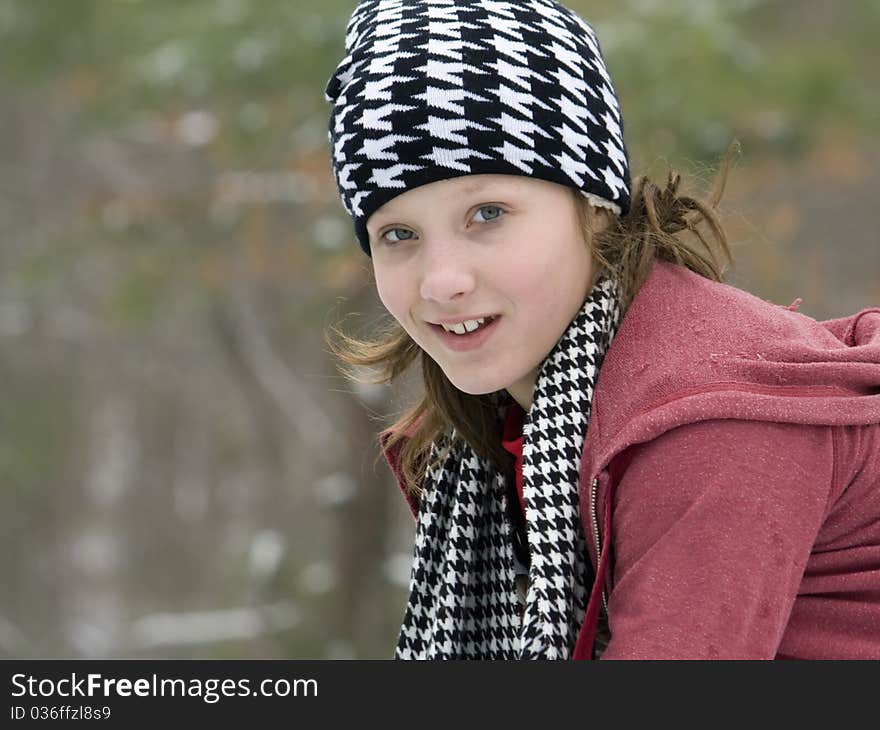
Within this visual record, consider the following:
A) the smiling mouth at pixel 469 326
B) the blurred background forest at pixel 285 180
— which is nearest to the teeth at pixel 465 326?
the smiling mouth at pixel 469 326

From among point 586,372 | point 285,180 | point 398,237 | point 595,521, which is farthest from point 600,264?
point 285,180

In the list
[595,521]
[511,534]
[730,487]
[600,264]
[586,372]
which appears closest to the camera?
[730,487]

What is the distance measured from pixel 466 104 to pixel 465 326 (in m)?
0.31

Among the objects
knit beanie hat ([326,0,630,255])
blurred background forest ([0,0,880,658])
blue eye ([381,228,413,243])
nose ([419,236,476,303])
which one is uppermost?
blurred background forest ([0,0,880,658])

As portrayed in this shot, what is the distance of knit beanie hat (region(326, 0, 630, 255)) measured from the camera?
1.62 m

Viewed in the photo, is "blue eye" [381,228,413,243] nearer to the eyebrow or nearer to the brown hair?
the eyebrow

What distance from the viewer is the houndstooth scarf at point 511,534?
158cm

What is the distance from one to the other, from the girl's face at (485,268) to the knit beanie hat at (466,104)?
30 millimetres

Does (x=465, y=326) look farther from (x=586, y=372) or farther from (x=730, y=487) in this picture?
(x=730, y=487)

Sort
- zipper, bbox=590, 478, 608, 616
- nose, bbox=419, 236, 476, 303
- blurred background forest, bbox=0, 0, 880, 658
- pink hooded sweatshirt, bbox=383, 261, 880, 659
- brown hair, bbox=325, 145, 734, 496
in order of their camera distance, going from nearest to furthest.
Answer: pink hooded sweatshirt, bbox=383, 261, 880, 659, zipper, bbox=590, 478, 608, 616, nose, bbox=419, 236, 476, 303, brown hair, bbox=325, 145, 734, 496, blurred background forest, bbox=0, 0, 880, 658

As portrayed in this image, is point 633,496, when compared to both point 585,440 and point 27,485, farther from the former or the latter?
point 27,485

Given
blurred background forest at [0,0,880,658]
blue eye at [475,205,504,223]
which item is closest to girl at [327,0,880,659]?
blue eye at [475,205,504,223]

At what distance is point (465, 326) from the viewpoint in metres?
1.68

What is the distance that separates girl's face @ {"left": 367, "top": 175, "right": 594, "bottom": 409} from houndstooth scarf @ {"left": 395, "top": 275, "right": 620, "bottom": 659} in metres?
0.05
